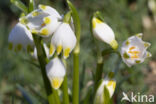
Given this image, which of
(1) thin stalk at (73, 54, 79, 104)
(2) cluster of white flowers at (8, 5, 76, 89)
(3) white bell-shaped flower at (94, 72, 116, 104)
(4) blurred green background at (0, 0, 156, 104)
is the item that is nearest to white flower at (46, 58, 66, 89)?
(2) cluster of white flowers at (8, 5, 76, 89)

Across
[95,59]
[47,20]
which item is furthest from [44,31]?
[95,59]

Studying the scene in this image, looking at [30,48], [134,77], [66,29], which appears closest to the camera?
[66,29]

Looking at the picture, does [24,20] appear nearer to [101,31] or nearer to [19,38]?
[19,38]

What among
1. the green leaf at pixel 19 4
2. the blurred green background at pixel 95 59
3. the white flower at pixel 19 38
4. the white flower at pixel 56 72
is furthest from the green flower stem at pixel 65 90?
the blurred green background at pixel 95 59

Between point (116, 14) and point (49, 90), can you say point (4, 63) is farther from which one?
point (49, 90)

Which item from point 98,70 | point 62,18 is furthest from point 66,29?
point 98,70

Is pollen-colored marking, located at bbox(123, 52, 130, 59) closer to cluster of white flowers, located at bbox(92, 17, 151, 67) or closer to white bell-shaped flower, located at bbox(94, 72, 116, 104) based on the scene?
cluster of white flowers, located at bbox(92, 17, 151, 67)
